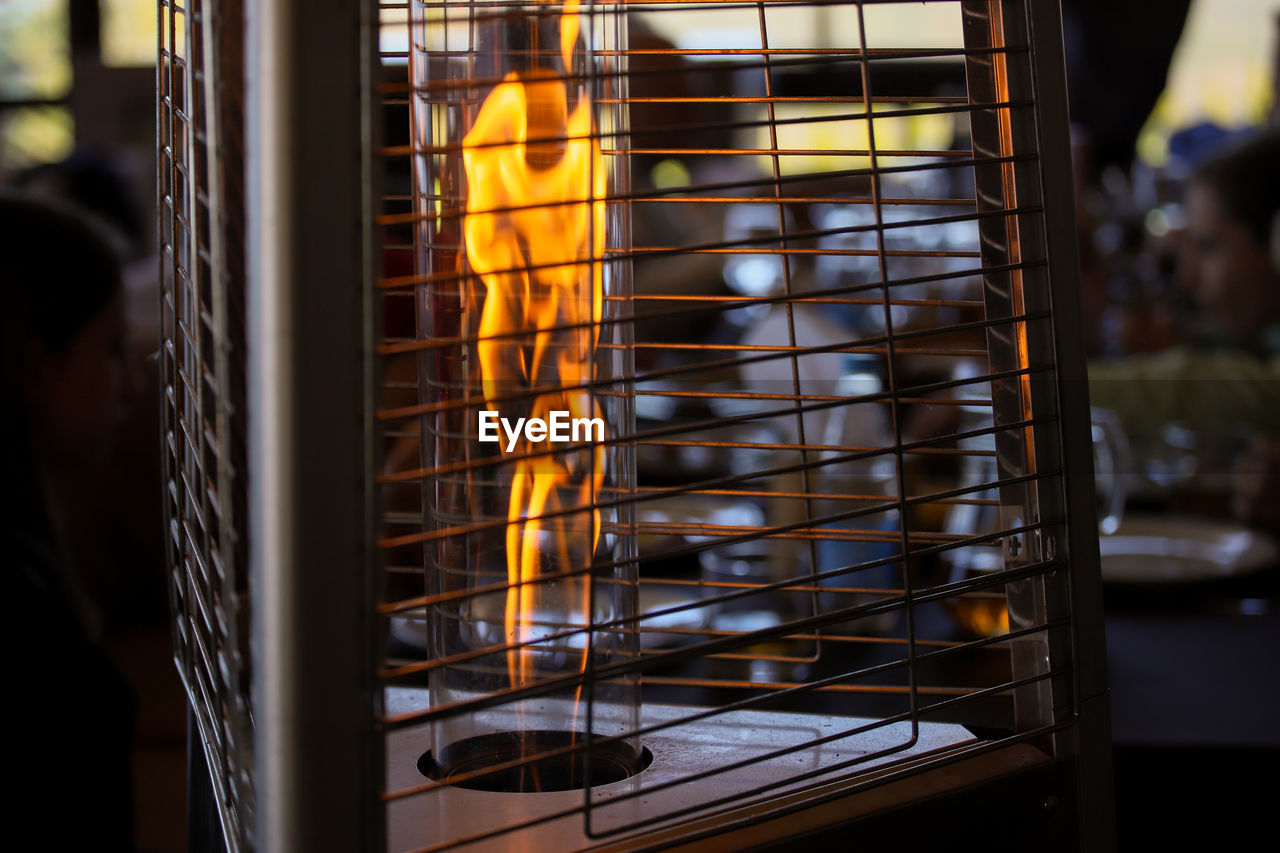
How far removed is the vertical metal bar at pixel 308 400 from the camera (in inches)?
11.4

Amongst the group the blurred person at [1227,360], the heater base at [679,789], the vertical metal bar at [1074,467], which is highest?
the blurred person at [1227,360]

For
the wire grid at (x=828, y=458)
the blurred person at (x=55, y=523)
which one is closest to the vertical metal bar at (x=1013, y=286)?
the wire grid at (x=828, y=458)

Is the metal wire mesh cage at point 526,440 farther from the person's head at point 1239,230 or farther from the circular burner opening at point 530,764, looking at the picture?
the person's head at point 1239,230

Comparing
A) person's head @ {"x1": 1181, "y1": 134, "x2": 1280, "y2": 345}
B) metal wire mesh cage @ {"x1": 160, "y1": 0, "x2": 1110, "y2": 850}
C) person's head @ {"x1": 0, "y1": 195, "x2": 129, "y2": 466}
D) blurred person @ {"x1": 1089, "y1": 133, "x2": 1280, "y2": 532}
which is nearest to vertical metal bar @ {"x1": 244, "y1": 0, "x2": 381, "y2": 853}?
metal wire mesh cage @ {"x1": 160, "y1": 0, "x2": 1110, "y2": 850}

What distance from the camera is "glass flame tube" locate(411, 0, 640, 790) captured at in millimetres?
400

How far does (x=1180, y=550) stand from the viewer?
129 centimetres

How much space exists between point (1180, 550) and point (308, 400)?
3.98 ft

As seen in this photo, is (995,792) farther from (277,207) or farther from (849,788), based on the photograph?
(277,207)

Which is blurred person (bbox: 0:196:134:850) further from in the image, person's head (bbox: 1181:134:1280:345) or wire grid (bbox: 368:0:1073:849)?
person's head (bbox: 1181:134:1280:345)

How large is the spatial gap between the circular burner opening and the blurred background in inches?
20.7

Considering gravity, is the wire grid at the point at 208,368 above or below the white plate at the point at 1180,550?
above

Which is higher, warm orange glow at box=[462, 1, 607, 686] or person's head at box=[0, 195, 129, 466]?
person's head at box=[0, 195, 129, 466]

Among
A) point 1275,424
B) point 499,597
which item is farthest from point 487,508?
point 1275,424

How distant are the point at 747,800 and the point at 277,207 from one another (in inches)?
9.5
